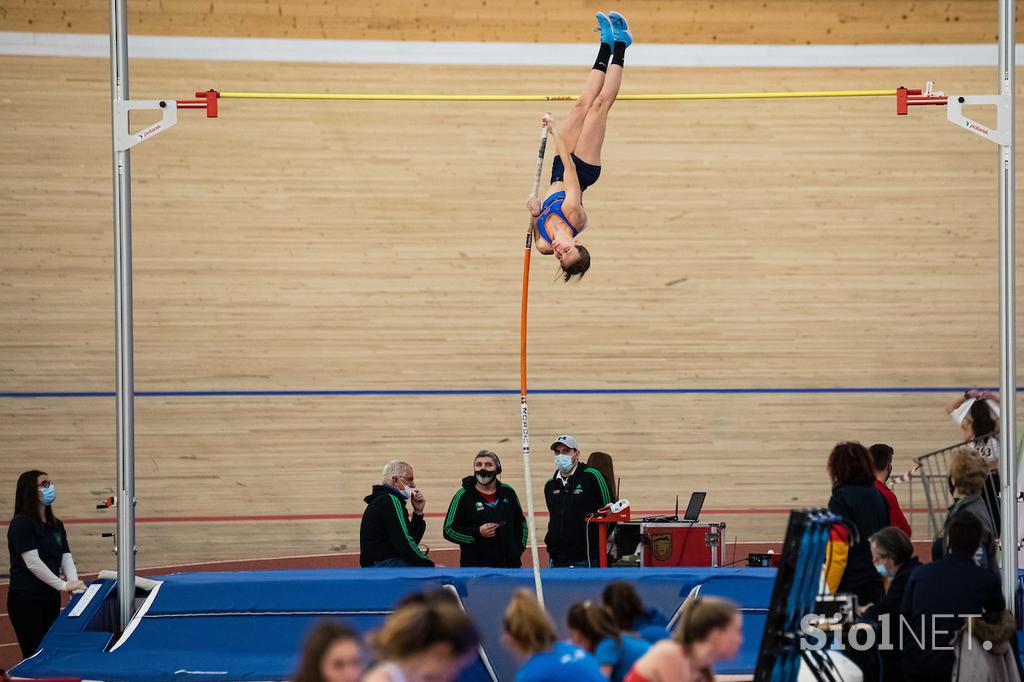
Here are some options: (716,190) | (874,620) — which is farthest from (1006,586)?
(716,190)

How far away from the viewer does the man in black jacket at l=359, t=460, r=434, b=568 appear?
7805 millimetres

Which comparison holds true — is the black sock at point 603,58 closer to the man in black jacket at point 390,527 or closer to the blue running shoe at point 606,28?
the blue running shoe at point 606,28

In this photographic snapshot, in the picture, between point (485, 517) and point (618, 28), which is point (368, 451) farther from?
point (618, 28)

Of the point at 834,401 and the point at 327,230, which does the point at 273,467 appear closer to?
the point at 327,230

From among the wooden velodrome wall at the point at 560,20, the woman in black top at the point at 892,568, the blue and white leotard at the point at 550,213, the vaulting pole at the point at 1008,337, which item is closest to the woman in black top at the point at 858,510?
the woman in black top at the point at 892,568

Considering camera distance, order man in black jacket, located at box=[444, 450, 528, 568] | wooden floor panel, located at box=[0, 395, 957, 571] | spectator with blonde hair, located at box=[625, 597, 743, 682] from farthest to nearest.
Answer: wooden floor panel, located at box=[0, 395, 957, 571]
man in black jacket, located at box=[444, 450, 528, 568]
spectator with blonde hair, located at box=[625, 597, 743, 682]

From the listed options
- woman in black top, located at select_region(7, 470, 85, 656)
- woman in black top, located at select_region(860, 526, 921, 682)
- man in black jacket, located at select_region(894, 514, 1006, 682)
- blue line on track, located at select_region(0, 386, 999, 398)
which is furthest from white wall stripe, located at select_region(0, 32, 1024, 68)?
man in black jacket, located at select_region(894, 514, 1006, 682)

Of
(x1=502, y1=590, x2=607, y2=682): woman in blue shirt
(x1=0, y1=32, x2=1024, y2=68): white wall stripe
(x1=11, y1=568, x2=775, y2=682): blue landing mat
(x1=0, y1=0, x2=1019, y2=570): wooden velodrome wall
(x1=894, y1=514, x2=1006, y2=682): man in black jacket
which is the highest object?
(x1=0, y1=32, x2=1024, y2=68): white wall stripe

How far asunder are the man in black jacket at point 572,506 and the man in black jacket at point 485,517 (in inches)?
15.7

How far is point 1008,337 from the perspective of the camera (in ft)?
23.6

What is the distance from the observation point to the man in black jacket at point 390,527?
25.6ft

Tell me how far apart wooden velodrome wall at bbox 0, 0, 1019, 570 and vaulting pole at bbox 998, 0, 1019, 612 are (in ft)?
15.3

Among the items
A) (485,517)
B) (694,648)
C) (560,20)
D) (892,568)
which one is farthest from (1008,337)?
(560,20)

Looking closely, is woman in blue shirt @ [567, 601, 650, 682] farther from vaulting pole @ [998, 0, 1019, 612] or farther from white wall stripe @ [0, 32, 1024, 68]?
white wall stripe @ [0, 32, 1024, 68]
